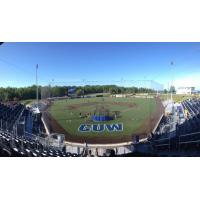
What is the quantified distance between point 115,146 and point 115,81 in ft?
3.25

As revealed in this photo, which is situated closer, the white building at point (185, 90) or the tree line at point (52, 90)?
the tree line at point (52, 90)

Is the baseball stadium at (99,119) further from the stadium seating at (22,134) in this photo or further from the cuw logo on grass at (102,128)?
the stadium seating at (22,134)

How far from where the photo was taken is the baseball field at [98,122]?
394cm

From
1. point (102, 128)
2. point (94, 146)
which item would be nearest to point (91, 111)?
point (102, 128)

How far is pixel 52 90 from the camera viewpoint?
3920 mm

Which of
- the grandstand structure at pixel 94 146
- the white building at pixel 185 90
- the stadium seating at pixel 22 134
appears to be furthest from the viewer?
the white building at pixel 185 90

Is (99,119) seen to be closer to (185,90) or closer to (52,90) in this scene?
(52,90)

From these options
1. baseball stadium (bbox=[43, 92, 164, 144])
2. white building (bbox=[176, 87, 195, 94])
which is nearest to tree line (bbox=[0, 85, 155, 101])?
baseball stadium (bbox=[43, 92, 164, 144])

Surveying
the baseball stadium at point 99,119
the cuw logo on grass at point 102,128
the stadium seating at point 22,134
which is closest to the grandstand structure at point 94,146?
the stadium seating at point 22,134

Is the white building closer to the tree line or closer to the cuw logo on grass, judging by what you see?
the tree line

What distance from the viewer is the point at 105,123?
3.95 meters

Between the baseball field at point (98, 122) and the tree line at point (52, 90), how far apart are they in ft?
0.46

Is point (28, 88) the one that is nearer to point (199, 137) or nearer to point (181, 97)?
point (181, 97)
